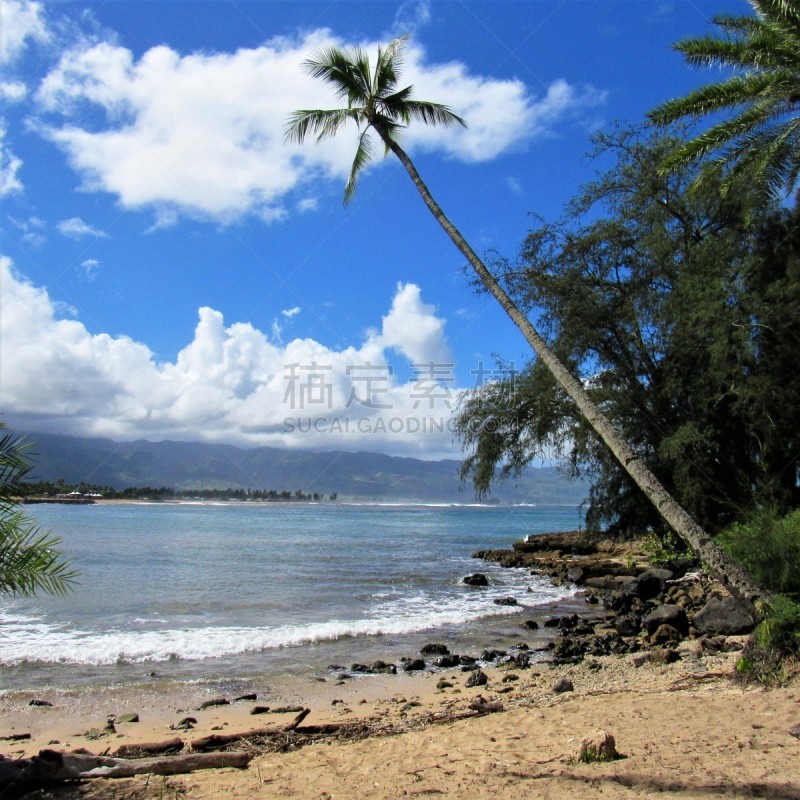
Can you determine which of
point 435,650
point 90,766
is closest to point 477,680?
point 435,650

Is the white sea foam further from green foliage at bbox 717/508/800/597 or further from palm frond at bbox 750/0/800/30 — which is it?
palm frond at bbox 750/0/800/30

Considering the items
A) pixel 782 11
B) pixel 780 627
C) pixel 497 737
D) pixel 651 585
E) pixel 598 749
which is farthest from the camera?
pixel 651 585

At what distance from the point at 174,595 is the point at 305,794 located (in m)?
17.3

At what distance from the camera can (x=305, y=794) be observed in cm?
553

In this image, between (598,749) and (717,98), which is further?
(717,98)

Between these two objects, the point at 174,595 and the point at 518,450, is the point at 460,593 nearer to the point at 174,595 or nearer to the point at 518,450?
the point at 518,450

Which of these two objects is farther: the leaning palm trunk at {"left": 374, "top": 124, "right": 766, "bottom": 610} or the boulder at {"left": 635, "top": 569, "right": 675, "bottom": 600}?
the boulder at {"left": 635, "top": 569, "right": 675, "bottom": 600}

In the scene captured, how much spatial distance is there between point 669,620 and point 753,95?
10.7 m

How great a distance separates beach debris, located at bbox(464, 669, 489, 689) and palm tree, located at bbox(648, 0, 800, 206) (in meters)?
10.5

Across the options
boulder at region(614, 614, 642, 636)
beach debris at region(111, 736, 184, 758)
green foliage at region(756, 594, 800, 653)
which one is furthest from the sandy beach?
boulder at region(614, 614, 642, 636)

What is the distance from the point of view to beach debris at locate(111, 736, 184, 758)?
22.7ft

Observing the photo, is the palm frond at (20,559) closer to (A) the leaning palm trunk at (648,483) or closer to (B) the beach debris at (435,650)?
(A) the leaning palm trunk at (648,483)

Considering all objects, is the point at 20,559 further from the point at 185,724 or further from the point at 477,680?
the point at 477,680

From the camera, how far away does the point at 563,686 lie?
946 cm
